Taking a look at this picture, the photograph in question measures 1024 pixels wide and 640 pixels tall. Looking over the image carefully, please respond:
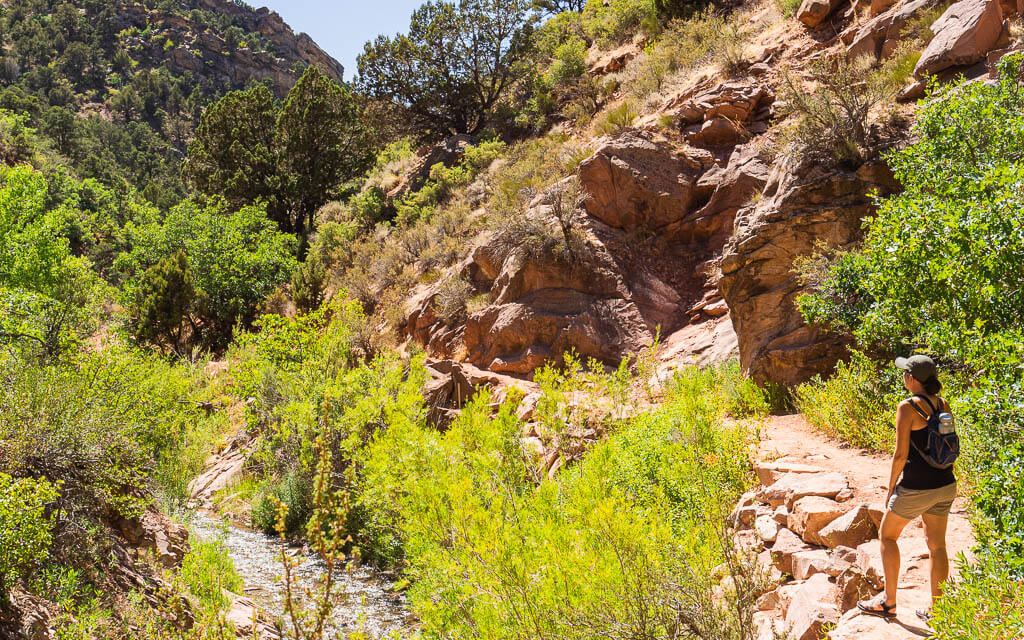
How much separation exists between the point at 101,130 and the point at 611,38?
5472 centimetres

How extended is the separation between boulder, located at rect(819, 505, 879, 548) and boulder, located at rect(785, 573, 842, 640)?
0.51 metres

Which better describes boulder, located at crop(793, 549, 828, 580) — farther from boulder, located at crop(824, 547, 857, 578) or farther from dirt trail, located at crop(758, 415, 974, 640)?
dirt trail, located at crop(758, 415, 974, 640)

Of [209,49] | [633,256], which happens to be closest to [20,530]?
[633,256]

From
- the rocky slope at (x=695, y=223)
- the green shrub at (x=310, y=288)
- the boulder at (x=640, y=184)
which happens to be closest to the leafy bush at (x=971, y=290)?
the rocky slope at (x=695, y=223)

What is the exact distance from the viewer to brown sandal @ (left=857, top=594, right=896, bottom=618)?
3809mm

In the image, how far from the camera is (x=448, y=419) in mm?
11906

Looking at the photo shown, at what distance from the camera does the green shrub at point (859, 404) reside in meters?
6.60

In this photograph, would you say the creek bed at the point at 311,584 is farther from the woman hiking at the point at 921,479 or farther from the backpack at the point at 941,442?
the backpack at the point at 941,442

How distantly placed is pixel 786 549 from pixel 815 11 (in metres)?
16.1

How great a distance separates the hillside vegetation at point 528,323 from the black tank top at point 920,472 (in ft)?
1.23

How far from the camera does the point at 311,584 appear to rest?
894cm

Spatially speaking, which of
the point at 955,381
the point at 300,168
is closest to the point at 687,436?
the point at 955,381

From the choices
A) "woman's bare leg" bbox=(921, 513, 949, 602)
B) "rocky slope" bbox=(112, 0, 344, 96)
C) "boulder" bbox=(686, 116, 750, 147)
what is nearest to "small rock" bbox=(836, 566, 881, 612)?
"woman's bare leg" bbox=(921, 513, 949, 602)

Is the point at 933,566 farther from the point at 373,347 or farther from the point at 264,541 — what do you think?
the point at 373,347
